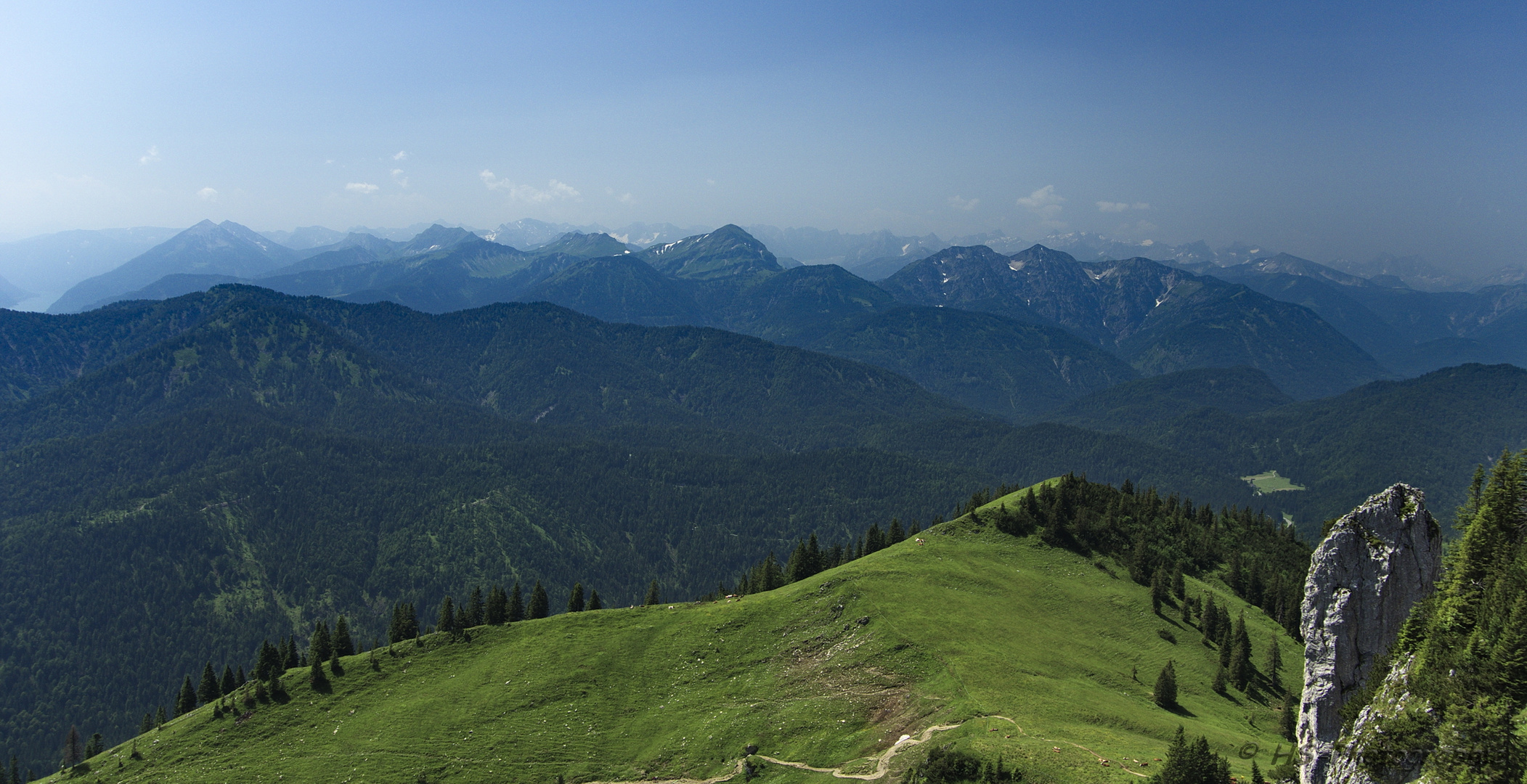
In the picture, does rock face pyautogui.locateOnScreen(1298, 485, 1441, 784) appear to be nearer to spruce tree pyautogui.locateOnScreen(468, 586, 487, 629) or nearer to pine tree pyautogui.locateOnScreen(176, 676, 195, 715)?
spruce tree pyautogui.locateOnScreen(468, 586, 487, 629)

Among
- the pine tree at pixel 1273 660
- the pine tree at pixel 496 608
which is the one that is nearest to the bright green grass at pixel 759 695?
the pine tree at pixel 1273 660

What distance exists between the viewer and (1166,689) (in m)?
76.1

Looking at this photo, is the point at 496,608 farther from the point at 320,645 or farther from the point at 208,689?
the point at 208,689

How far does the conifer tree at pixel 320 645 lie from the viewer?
3734 inches

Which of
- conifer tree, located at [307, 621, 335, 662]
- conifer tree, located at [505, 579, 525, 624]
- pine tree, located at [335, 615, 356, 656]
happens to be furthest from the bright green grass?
pine tree, located at [335, 615, 356, 656]

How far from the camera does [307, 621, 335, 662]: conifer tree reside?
9483 cm

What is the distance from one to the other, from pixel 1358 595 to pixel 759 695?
5350cm

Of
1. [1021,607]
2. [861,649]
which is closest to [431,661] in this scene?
[861,649]

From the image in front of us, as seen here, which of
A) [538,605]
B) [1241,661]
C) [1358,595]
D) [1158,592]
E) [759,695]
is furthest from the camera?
[538,605]

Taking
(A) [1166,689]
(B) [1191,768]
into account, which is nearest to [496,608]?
(A) [1166,689]

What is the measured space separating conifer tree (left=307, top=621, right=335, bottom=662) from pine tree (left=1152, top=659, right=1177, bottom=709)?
99884 millimetres

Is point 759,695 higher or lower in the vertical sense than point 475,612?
higher

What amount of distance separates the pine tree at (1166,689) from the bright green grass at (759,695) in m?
1.37

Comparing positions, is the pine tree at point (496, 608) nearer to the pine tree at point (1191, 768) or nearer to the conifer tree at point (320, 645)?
the conifer tree at point (320, 645)
